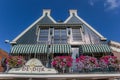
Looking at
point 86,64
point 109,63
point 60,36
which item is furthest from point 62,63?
point 60,36

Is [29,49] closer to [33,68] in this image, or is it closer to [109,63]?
[33,68]

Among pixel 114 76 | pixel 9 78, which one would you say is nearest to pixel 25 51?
pixel 9 78

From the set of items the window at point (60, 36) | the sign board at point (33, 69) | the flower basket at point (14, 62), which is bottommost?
the sign board at point (33, 69)

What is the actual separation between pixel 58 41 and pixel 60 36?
78 cm

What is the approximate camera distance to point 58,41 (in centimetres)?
1836

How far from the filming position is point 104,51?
16047 millimetres

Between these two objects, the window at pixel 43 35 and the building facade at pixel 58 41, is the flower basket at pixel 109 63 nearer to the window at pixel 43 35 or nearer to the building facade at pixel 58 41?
the building facade at pixel 58 41

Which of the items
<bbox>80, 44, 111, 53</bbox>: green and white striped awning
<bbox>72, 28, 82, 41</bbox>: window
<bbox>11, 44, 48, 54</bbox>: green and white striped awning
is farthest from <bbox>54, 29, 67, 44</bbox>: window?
<bbox>80, 44, 111, 53</bbox>: green and white striped awning

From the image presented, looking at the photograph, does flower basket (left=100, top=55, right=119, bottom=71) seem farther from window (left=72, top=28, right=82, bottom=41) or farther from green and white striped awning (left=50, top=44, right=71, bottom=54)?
window (left=72, top=28, right=82, bottom=41)

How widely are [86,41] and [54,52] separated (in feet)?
13.5

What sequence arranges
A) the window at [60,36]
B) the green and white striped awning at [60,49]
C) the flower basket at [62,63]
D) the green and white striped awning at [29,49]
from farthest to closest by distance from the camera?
1. the window at [60,36]
2. the green and white striped awning at [29,49]
3. the green and white striped awning at [60,49]
4. the flower basket at [62,63]

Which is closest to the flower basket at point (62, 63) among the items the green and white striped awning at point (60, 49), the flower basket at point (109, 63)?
the green and white striped awning at point (60, 49)

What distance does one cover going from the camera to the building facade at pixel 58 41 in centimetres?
1608

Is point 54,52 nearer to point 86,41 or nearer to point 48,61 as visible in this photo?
point 48,61
